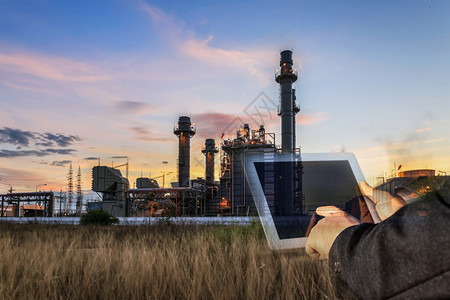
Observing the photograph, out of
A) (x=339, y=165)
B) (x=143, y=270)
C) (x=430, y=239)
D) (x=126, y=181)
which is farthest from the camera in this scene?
(x=126, y=181)

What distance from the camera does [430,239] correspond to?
2.07ft

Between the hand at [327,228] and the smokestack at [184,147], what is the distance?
44803 millimetres

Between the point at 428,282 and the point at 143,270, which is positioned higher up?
the point at 428,282

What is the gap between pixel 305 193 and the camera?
1.52 meters

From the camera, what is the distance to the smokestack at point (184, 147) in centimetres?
4588

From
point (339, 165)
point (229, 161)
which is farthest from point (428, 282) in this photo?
point (229, 161)

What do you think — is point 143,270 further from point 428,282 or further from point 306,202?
point 428,282

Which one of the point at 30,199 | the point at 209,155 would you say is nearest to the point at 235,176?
the point at 209,155

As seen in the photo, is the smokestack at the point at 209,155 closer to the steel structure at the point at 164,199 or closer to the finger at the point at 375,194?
the steel structure at the point at 164,199

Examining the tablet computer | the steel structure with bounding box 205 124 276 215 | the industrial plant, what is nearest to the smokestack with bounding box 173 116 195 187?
the industrial plant

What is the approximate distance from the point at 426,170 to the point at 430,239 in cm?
32

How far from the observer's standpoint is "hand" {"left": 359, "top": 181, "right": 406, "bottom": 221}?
1.05 meters

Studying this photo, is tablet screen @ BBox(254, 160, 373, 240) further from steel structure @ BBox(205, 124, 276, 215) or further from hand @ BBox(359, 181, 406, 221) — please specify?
steel structure @ BBox(205, 124, 276, 215)

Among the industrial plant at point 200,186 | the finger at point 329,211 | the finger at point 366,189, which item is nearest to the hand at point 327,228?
the finger at point 329,211
